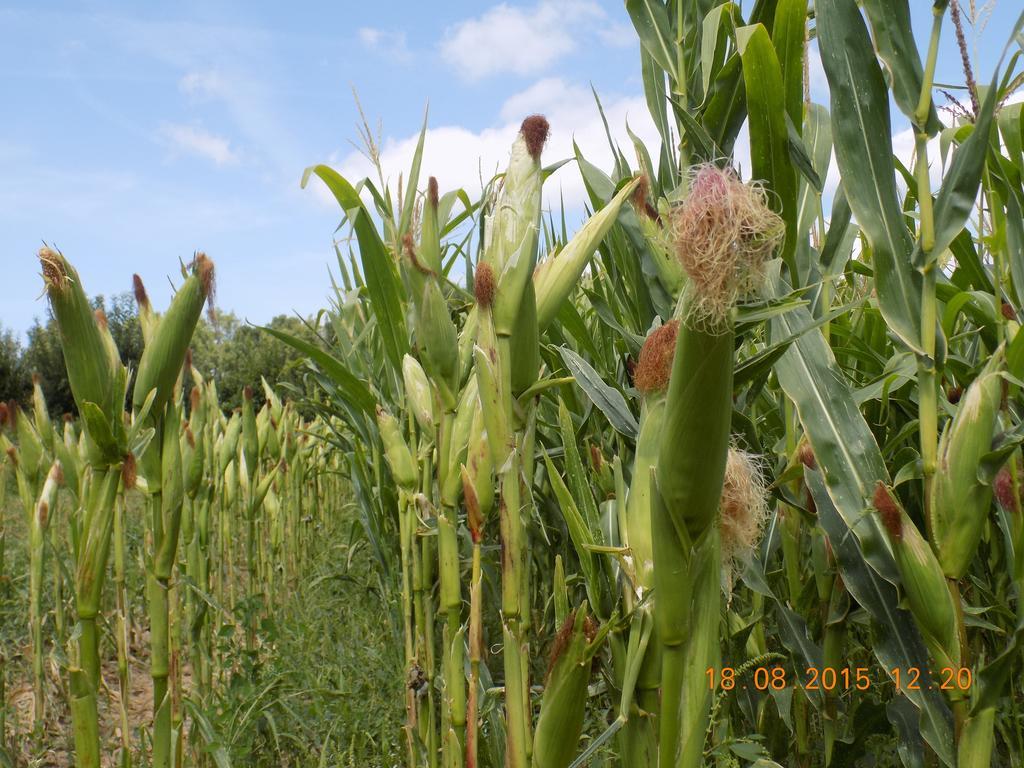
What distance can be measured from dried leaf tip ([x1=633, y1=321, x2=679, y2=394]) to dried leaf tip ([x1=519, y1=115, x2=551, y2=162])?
33 cm

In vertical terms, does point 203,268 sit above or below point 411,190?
below

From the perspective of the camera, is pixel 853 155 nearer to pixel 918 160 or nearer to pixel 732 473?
pixel 918 160

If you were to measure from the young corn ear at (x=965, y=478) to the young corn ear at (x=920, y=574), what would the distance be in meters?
0.04

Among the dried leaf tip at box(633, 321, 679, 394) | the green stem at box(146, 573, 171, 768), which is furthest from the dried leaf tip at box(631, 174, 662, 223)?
the green stem at box(146, 573, 171, 768)

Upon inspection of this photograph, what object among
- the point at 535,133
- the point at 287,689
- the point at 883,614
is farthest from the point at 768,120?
the point at 287,689

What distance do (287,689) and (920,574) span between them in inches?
91.8

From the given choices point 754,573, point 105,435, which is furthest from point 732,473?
point 105,435

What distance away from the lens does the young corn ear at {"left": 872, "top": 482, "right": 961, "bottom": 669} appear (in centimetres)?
105

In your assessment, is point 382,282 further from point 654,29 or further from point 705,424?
point 705,424

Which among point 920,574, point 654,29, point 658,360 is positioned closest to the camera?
point 658,360

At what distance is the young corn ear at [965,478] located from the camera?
1.05 m

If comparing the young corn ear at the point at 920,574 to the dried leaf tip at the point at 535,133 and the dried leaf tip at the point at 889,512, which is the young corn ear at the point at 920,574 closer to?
the dried leaf tip at the point at 889,512

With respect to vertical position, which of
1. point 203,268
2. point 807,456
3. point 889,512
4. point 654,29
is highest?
point 654,29

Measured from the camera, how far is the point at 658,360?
814mm
